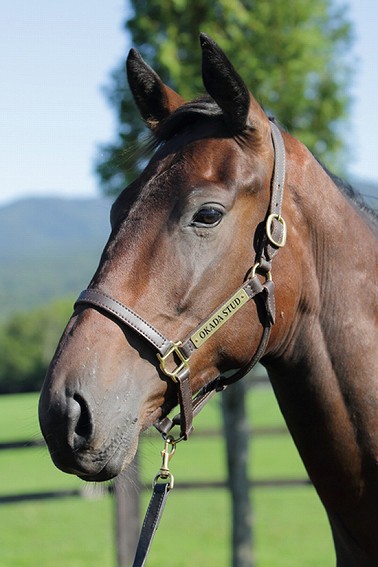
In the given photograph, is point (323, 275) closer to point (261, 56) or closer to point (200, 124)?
point (200, 124)

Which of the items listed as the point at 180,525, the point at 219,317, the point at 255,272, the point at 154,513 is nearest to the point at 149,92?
the point at 255,272

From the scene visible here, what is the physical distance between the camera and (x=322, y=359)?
2.89 metres

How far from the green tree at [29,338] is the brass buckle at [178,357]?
47281mm

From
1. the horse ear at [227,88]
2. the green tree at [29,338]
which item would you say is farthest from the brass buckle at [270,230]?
the green tree at [29,338]

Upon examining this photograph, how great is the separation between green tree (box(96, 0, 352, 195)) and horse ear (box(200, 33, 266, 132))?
3937 mm

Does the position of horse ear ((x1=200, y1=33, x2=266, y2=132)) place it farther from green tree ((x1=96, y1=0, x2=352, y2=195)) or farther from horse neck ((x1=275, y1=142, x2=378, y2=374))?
green tree ((x1=96, y1=0, x2=352, y2=195))

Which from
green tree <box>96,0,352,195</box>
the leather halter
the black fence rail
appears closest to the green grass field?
the black fence rail

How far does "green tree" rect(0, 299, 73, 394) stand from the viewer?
174ft

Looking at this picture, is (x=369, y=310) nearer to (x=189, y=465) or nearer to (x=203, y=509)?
(x=203, y=509)

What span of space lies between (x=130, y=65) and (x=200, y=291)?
1.05 meters

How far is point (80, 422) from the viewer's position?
2424 mm

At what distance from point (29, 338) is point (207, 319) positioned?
5785 centimetres

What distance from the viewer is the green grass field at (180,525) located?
34.1ft

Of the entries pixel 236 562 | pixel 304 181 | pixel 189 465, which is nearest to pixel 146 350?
pixel 304 181
